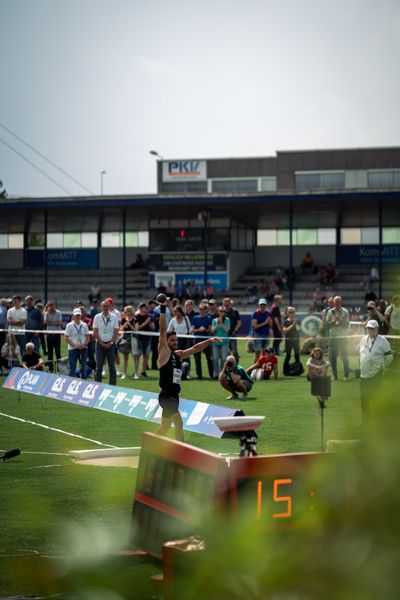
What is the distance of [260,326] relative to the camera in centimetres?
2717

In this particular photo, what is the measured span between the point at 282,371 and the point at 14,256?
4047cm

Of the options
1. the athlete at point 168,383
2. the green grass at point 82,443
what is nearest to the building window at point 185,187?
the green grass at point 82,443

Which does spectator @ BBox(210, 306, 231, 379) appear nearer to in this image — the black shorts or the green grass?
the green grass

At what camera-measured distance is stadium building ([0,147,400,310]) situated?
50719 mm

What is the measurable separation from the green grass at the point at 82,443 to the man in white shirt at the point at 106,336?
4.35 ft

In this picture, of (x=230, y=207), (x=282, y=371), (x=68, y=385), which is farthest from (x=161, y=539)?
(x=230, y=207)

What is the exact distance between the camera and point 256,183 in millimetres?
95312

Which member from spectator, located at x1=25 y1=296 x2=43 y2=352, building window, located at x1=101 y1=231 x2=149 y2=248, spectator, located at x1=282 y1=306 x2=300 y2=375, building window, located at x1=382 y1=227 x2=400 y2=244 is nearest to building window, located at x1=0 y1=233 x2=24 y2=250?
building window, located at x1=101 y1=231 x2=149 y2=248

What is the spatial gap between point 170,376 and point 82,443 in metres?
2.90

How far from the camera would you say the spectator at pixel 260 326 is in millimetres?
27094

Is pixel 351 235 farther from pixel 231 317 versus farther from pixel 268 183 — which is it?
pixel 268 183

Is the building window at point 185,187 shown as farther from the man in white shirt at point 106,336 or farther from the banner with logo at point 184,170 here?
the man in white shirt at point 106,336

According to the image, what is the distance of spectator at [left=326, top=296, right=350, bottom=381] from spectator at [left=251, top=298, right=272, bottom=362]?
2.78 m

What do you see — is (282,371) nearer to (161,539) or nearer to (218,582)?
(161,539)
